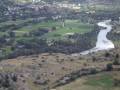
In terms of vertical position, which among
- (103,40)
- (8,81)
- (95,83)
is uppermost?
(95,83)

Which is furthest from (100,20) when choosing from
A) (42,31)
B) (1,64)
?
(1,64)

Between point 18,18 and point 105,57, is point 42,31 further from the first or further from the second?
point 105,57

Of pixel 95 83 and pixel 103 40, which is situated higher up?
pixel 95 83

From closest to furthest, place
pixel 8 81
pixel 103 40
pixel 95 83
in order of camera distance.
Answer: pixel 95 83 → pixel 8 81 → pixel 103 40

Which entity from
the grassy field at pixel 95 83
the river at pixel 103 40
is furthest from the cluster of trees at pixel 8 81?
the river at pixel 103 40

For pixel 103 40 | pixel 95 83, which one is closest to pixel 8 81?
pixel 95 83

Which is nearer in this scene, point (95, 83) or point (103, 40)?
point (95, 83)

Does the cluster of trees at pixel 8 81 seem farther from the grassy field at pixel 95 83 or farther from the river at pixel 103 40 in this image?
the river at pixel 103 40

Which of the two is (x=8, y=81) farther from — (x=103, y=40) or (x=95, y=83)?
(x=103, y=40)
